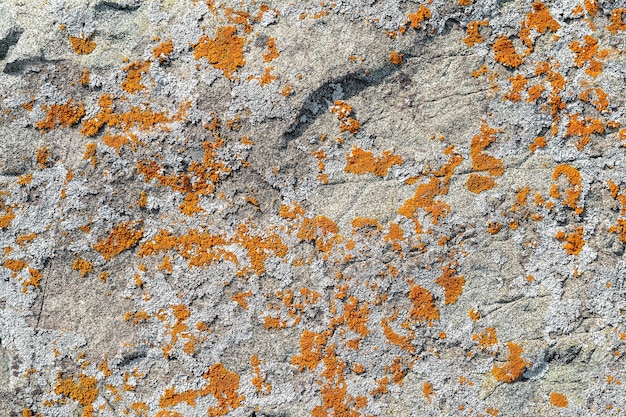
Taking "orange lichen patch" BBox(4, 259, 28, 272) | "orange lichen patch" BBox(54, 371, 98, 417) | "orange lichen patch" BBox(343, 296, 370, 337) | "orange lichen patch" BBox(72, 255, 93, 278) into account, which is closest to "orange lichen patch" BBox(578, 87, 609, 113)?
"orange lichen patch" BBox(343, 296, 370, 337)

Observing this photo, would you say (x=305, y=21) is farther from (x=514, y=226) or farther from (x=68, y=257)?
(x=68, y=257)

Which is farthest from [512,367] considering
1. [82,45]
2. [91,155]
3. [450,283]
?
[82,45]

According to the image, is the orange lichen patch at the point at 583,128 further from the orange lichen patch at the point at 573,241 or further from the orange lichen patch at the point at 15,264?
the orange lichen patch at the point at 15,264

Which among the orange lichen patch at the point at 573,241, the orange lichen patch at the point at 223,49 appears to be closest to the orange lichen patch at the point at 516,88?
the orange lichen patch at the point at 573,241

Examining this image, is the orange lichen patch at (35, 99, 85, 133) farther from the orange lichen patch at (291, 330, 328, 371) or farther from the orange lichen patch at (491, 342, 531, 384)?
the orange lichen patch at (491, 342, 531, 384)

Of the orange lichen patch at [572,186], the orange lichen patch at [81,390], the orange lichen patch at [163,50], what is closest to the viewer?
the orange lichen patch at [572,186]

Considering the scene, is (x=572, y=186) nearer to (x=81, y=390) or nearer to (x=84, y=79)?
(x=84, y=79)
